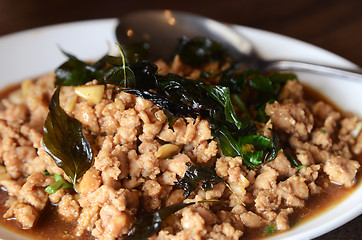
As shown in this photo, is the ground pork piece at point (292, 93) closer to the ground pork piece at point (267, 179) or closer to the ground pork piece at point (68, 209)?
the ground pork piece at point (267, 179)

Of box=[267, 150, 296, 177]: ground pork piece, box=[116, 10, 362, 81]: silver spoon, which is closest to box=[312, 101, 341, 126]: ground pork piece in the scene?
box=[116, 10, 362, 81]: silver spoon

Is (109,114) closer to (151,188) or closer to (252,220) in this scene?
(151,188)

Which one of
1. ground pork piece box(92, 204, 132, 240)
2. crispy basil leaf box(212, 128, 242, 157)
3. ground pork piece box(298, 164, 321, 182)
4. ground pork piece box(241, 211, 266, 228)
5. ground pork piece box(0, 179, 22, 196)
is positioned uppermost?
crispy basil leaf box(212, 128, 242, 157)

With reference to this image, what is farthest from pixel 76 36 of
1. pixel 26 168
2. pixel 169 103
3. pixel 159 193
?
pixel 159 193

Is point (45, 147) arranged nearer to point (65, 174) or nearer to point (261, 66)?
point (65, 174)

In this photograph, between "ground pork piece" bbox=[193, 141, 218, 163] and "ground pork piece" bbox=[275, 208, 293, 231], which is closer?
"ground pork piece" bbox=[275, 208, 293, 231]

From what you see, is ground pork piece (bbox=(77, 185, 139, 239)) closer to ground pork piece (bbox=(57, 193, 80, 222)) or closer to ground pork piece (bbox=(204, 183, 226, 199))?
ground pork piece (bbox=(57, 193, 80, 222))

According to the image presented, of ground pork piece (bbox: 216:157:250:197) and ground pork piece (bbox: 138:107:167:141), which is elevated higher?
ground pork piece (bbox: 138:107:167:141)
